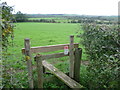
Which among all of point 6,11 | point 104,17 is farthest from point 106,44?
point 6,11

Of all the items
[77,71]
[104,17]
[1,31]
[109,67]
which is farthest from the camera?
[104,17]

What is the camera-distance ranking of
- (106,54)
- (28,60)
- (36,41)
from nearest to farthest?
1. (106,54)
2. (28,60)
3. (36,41)

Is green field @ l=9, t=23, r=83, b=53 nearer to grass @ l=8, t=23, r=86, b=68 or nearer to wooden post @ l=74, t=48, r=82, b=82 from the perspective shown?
grass @ l=8, t=23, r=86, b=68

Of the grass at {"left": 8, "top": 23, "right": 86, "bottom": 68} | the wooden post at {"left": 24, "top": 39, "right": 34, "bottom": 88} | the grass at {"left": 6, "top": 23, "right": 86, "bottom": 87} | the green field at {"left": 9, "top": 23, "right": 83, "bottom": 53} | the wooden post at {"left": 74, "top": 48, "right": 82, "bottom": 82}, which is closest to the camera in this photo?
the grass at {"left": 6, "top": 23, "right": 86, "bottom": 87}

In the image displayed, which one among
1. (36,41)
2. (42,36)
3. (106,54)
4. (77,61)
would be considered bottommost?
(36,41)

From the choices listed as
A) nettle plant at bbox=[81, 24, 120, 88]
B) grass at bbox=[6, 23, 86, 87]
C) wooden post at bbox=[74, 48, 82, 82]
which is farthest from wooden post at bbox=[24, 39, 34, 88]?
nettle plant at bbox=[81, 24, 120, 88]

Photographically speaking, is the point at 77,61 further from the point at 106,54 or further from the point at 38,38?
the point at 38,38

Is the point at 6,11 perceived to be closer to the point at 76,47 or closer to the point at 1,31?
the point at 1,31

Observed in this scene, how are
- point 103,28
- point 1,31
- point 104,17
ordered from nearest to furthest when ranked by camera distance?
point 1,31 → point 103,28 → point 104,17

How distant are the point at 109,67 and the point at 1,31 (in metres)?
2.06

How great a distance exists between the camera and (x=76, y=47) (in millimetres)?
4133

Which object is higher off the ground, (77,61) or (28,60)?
(28,60)

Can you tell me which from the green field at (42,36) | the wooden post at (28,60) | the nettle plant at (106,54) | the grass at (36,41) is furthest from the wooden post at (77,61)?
the wooden post at (28,60)

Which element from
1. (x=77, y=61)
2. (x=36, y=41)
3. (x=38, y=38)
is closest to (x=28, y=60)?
(x=77, y=61)
